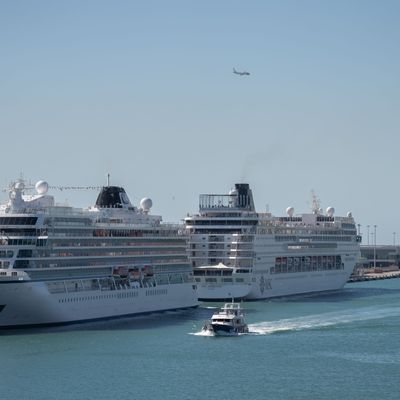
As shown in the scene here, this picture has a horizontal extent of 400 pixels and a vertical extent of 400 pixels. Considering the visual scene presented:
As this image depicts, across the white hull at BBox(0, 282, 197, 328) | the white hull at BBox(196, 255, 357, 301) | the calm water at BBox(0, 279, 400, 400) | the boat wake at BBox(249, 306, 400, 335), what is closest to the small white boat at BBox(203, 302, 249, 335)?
the calm water at BBox(0, 279, 400, 400)

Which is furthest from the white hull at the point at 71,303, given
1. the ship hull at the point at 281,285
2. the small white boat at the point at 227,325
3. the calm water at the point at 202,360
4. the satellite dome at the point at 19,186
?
the ship hull at the point at 281,285

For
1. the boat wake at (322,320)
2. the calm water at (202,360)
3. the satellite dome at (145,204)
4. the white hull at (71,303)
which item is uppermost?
the satellite dome at (145,204)

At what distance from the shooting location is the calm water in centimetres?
5328

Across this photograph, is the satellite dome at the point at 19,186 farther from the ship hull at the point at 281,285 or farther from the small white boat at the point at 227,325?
the ship hull at the point at 281,285

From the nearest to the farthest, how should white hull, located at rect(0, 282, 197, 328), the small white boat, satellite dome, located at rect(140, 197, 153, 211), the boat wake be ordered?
white hull, located at rect(0, 282, 197, 328)
the small white boat
the boat wake
satellite dome, located at rect(140, 197, 153, 211)

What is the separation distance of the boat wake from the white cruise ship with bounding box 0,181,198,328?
35.6 feet

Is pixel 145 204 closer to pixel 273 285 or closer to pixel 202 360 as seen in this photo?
pixel 273 285

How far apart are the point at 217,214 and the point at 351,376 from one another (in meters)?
49.6

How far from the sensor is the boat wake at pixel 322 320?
251ft

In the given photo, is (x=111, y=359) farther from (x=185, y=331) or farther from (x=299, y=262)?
(x=299, y=262)

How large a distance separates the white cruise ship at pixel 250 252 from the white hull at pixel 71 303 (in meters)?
11.4

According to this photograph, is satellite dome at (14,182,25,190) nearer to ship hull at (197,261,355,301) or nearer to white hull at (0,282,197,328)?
white hull at (0,282,197,328)

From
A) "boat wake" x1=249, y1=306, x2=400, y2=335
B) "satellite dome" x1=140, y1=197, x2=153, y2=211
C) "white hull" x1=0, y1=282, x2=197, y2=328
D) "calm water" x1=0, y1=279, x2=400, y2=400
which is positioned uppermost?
"satellite dome" x1=140, y1=197, x2=153, y2=211

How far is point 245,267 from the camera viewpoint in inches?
4043
